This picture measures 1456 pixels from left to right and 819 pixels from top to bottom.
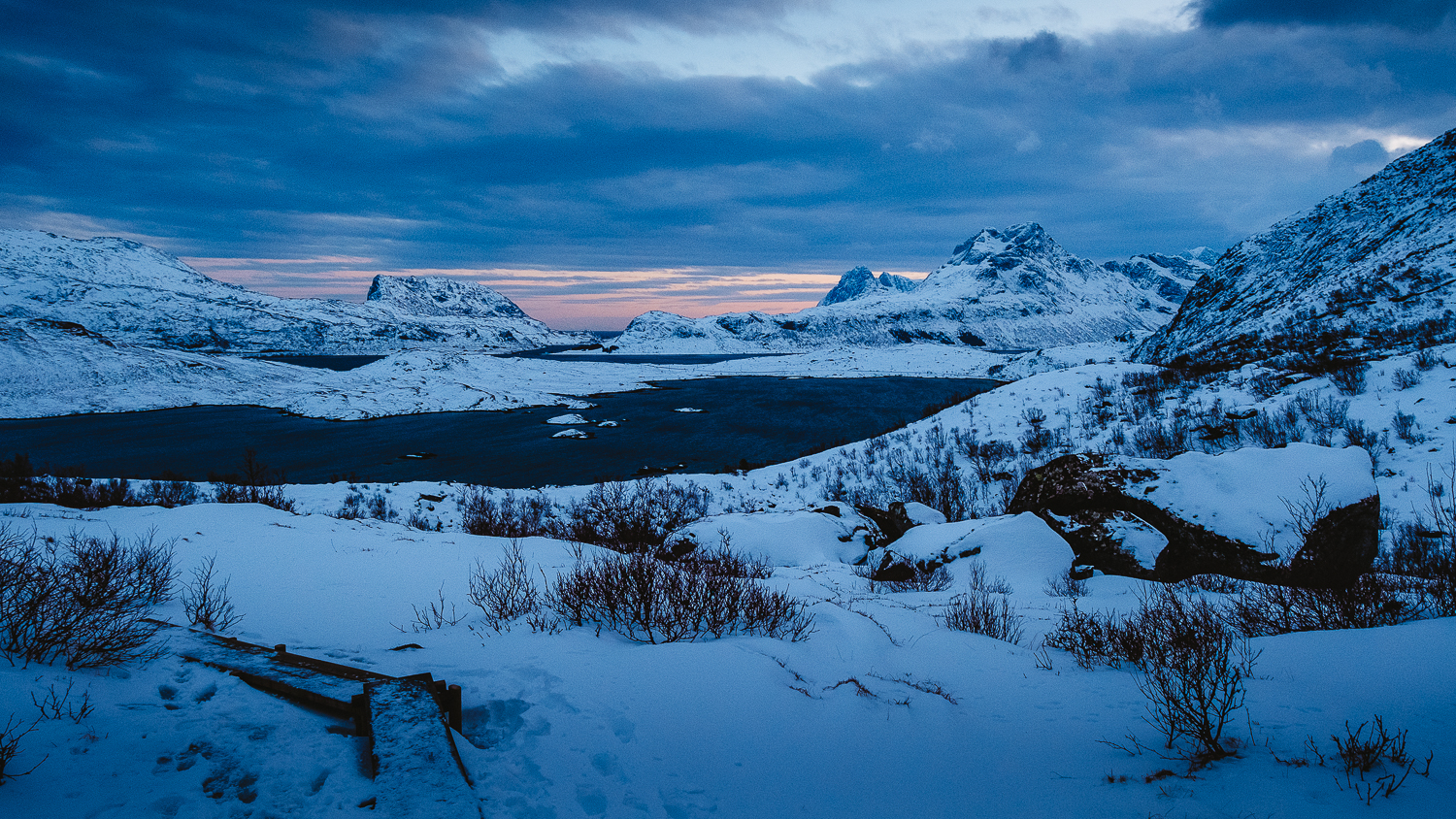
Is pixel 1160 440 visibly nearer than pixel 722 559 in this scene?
No

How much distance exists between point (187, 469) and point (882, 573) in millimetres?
26097

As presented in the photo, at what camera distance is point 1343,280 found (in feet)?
62.2

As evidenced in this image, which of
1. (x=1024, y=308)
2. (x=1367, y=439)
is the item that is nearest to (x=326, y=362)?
(x=1367, y=439)

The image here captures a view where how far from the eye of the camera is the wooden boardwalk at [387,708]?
202 cm

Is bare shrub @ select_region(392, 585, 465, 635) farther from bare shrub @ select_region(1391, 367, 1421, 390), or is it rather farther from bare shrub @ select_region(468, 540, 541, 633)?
bare shrub @ select_region(1391, 367, 1421, 390)

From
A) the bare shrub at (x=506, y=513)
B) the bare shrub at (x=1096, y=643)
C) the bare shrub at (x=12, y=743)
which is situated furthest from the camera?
the bare shrub at (x=506, y=513)

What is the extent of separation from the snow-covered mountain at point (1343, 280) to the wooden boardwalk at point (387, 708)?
65.4 feet

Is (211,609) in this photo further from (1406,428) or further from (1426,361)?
(1426,361)

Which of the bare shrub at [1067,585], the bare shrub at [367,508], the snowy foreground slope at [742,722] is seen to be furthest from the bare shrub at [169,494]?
the bare shrub at [1067,585]

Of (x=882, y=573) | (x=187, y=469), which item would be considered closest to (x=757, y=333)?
(x=187, y=469)

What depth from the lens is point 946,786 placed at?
2.50m

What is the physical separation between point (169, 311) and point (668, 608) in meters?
158

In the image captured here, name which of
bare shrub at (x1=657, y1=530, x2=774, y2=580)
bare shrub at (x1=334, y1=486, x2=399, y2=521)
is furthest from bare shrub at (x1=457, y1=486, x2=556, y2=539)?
bare shrub at (x1=657, y1=530, x2=774, y2=580)

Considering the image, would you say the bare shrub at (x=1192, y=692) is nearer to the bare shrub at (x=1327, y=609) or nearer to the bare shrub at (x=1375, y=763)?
the bare shrub at (x=1375, y=763)
